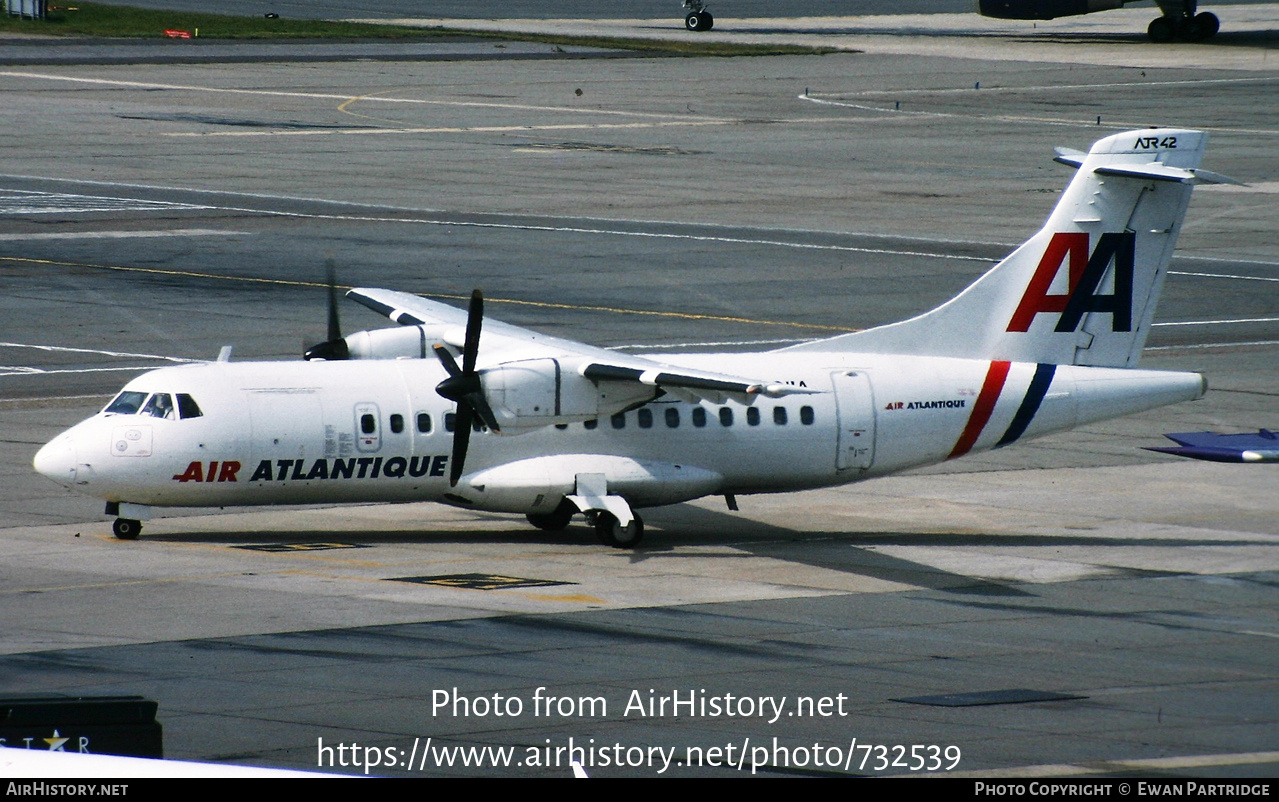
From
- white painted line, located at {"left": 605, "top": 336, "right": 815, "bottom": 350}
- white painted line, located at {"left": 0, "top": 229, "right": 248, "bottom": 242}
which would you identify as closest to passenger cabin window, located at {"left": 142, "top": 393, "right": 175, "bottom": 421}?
white painted line, located at {"left": 605, "top": 336, "right": 815, "bottom": 350}

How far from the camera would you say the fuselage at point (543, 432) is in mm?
29953

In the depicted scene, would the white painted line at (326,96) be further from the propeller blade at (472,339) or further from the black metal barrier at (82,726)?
the black metal barrier at (82,726)

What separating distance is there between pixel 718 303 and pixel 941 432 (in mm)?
23270

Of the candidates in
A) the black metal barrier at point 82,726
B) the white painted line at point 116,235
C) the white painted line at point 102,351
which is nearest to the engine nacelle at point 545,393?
the black metal barrier at point 82,726

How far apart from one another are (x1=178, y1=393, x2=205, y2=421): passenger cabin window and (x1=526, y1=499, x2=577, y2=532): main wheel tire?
18.3 ft

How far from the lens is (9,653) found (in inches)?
913

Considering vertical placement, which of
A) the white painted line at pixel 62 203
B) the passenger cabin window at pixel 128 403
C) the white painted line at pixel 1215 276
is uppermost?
the passenger cabin window at pixel 128 403

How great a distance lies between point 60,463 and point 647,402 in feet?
29.5

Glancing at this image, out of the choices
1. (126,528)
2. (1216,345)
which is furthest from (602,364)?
(1216,345)

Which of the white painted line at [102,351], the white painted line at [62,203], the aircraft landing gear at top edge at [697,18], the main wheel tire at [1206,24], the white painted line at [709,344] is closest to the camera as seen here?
the white painted line at [102,351]

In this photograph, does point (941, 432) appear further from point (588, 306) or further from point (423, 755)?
point (588, 306)

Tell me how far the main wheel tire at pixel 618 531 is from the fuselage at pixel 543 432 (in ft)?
1.93

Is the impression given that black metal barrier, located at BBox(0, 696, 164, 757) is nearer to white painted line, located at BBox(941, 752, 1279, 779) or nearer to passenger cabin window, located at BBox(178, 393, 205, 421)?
white painted line, located at BBox(941, 752, 1279, 779)

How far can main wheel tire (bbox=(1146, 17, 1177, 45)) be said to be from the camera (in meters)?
123
